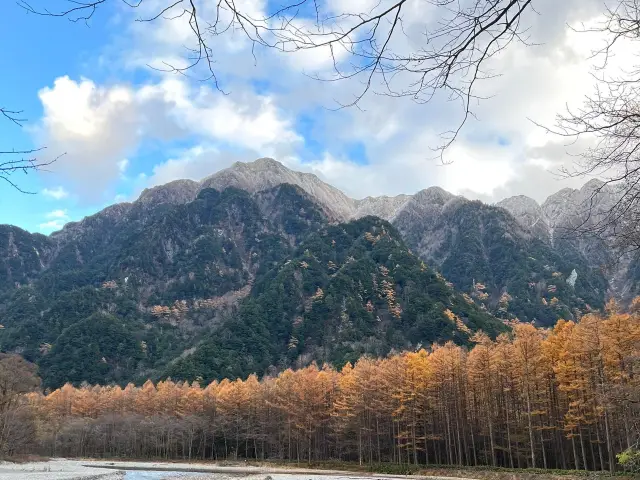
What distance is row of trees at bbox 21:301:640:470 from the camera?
38031 mm

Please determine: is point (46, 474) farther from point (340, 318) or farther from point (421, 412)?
point (340, 318)

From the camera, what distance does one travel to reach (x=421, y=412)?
50.9 metres

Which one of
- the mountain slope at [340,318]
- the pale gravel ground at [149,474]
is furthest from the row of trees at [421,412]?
the mountain slope at [340,318]

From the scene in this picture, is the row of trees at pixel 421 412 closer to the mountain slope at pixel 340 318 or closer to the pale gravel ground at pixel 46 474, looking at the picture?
the pale gravel ground at pixel 46 474

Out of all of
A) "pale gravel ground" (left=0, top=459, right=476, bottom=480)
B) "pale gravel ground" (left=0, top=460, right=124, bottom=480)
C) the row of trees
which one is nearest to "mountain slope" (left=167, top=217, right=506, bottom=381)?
the row of trees

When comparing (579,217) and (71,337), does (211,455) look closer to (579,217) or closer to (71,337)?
(579,217)

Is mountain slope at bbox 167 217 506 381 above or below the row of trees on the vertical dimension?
above

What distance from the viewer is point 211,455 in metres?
74.2

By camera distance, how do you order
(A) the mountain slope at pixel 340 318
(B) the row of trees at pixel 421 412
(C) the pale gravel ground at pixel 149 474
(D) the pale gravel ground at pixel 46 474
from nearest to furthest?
1. (D) the pale gravel ground at pixel 46 474
2. (C) the pale gravel ground at pixel 149 474
3. (B) the row of trees at pixel 421 412
4. (A) the mountain slope at pixel 340 318

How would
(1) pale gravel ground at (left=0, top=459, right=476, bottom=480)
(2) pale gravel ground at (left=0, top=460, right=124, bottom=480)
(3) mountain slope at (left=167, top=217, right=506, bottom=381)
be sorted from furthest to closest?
(3) mountain slope at (left=167, top=217, right=506, bottom=381) < (1) pale gravel ground at (left=0, top=459, right=476, bottom=480) < (2) pale gravel ground at (left=0, top=460, right=124, bottom=480)

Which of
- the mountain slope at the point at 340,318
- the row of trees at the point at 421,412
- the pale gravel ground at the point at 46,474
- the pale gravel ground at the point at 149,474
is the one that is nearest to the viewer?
the pale gravel ground at the point at 46,474

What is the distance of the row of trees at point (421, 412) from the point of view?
3803cm

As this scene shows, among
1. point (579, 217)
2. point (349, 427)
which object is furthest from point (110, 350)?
point (579, 217)

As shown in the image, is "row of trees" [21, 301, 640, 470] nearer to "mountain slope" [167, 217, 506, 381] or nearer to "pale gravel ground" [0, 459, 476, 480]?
"pale gravel ground" [0, 459, 476, 480]
